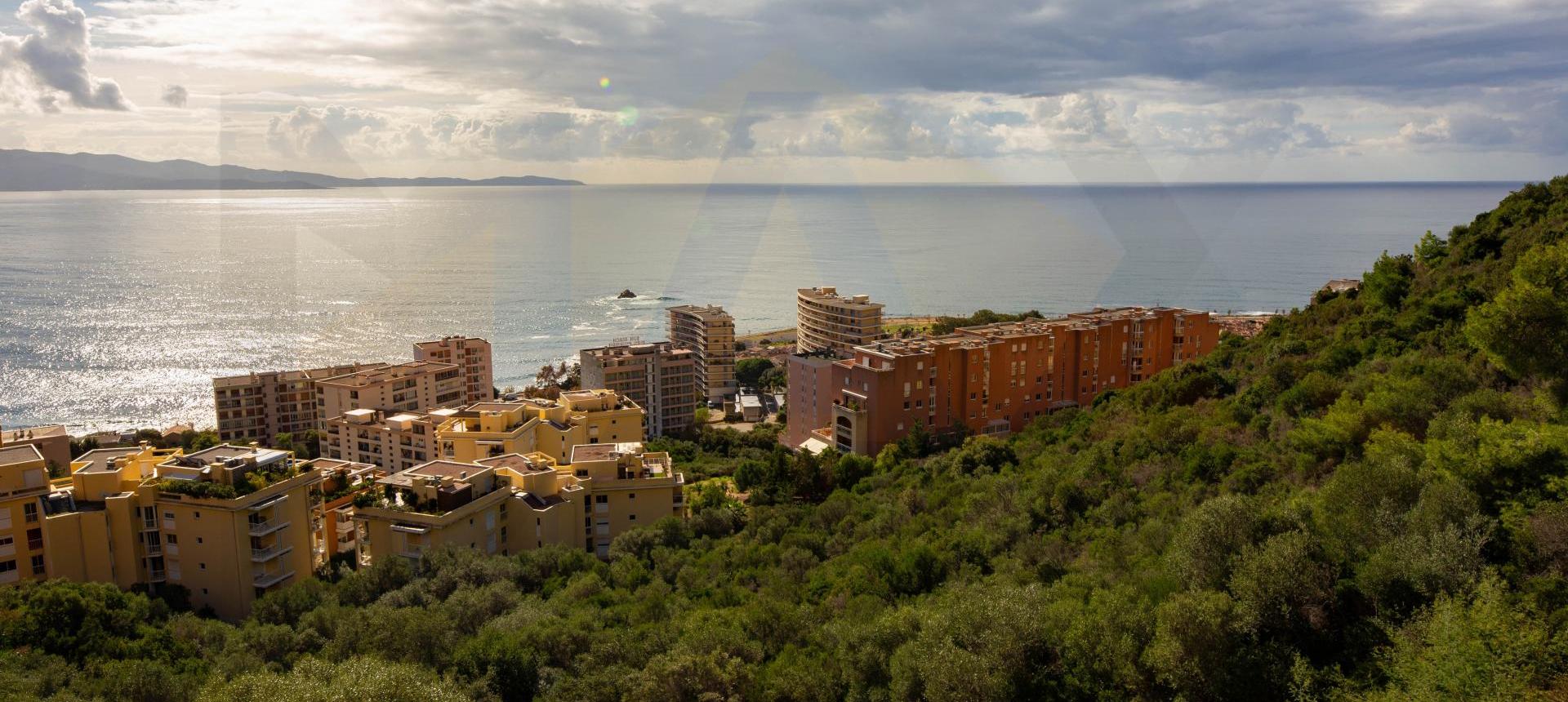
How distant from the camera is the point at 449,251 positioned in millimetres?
59219

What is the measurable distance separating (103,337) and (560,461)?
25.4 metres

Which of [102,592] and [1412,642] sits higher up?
[1412,642]

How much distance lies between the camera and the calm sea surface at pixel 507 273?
98.8ft

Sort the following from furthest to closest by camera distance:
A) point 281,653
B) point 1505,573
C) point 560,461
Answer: point 560,461 < point 281,653 < point 1505,573

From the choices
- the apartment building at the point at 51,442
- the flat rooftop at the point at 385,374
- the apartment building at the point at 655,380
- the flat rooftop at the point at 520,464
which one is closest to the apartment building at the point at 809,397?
the apartment building at the point at 655,380

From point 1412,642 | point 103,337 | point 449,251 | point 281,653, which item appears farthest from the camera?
point 449,251

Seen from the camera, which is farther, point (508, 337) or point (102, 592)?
point (508, 337)

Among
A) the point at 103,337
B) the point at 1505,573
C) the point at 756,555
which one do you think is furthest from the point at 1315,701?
the point at 103,337

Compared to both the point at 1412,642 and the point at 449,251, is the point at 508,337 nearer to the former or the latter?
the point at 449,251

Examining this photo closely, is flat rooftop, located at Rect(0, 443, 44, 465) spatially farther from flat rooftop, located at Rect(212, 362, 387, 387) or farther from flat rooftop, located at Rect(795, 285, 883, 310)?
flat rooftop, located at Rect(795, 285, 883, 310)

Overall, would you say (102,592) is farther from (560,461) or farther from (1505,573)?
(1505,573)

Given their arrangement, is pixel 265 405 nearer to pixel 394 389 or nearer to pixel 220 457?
pixel 394 389

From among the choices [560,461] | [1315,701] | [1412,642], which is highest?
[1412,642]

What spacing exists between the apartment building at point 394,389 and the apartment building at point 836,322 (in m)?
10.9
